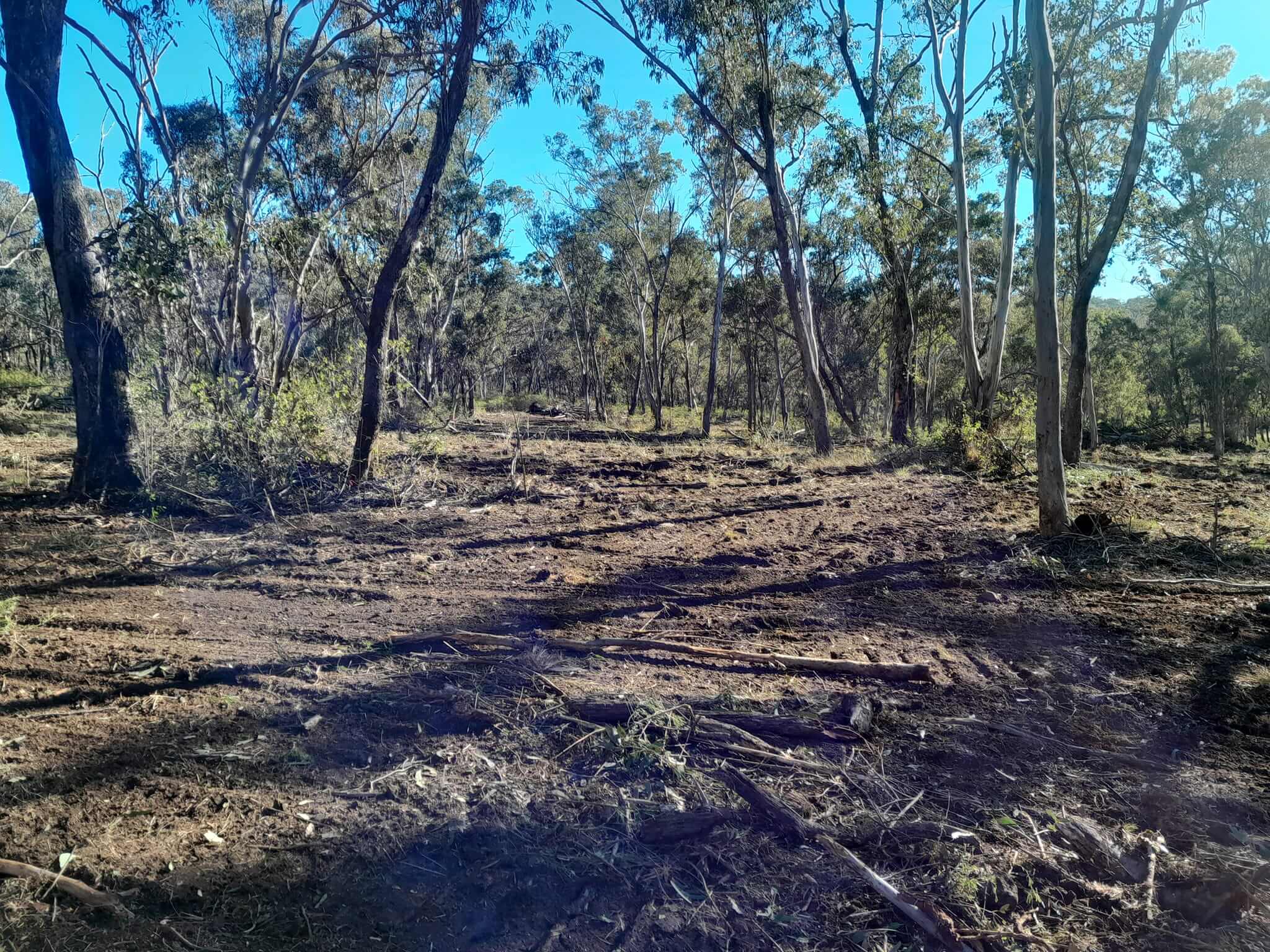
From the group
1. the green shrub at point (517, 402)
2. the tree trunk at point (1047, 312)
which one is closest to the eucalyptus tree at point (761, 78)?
the tree trunk at point (1047, 312)

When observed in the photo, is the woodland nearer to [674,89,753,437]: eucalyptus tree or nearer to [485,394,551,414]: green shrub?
A: [674,89,753,437]: eucalyptus tree

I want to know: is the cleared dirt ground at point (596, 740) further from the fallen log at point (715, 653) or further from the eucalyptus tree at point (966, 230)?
the eucalyptus tree at point (966, 230)

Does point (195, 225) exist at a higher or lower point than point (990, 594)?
higher

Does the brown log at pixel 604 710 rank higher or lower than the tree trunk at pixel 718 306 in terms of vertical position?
lower

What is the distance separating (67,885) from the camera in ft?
7.11

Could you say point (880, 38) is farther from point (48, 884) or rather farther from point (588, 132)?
point (48, 884)

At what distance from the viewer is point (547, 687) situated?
12.0 ft

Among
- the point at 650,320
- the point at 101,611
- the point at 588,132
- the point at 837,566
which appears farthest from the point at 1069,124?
the point at 650,320

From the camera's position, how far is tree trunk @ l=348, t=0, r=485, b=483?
29.1ft

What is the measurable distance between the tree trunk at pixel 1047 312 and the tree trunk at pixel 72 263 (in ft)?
30.6

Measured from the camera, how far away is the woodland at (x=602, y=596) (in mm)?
2332

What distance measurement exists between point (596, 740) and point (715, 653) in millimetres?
1216

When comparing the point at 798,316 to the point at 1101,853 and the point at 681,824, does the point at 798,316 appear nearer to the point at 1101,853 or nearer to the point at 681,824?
the point at 1101,853

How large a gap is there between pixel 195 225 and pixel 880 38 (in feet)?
43.9
